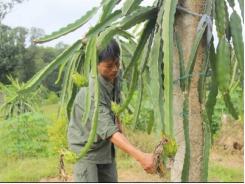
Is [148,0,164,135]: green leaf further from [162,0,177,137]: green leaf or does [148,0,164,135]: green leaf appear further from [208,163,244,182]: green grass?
[208,163,244,182]: green grass

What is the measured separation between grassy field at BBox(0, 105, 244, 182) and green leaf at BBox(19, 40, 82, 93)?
3.01m

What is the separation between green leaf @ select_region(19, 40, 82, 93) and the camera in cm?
121

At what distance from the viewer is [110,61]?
1904mm

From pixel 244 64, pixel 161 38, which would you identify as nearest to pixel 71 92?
pixel 161 38

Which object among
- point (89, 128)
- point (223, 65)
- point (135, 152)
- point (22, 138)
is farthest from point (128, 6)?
point (22, 138)

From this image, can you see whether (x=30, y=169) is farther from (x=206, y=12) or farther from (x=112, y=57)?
(x=206, y=12)

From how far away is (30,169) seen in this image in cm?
520

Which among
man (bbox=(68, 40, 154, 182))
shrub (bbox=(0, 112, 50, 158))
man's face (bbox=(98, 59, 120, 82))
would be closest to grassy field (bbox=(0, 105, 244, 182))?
shrub (bbox=(0, 112, 50, 158))

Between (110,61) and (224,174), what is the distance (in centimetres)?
300

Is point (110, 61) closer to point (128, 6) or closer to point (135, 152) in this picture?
point (135, 152)

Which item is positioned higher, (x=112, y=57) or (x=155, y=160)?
(x=112, y=57)

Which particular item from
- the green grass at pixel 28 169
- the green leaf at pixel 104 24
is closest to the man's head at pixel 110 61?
the green leaf at pixel 104 24

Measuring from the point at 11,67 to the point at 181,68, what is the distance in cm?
1707

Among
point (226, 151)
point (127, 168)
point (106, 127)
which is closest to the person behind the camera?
point (106, 127)
